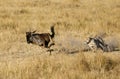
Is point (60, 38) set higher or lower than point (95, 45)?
lower

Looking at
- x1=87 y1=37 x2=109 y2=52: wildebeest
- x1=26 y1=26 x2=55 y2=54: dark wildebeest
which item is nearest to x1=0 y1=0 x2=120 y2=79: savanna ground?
x1=87 y1=37 x2=109 y2=52: wildebeest

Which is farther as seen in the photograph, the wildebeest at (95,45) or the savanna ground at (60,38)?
the wildebeest at (95,45)

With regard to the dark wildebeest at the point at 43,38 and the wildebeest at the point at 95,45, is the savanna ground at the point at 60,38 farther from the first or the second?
the dark wildebeest at the point at 43,38

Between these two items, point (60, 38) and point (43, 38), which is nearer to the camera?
point (43, 38)

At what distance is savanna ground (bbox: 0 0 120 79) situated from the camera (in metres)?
8.55

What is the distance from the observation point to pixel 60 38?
1320cm

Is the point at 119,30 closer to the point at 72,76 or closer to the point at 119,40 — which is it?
the point at 119,40

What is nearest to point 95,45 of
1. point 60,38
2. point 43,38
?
point 43,38

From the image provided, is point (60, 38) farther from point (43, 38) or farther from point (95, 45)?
point (43, 38)

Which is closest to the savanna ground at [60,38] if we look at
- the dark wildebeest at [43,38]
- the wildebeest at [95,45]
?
the wildebeest at [95,45]

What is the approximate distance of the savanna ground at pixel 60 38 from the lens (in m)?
8.55

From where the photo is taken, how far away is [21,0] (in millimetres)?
23156

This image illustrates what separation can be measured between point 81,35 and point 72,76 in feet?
18.9

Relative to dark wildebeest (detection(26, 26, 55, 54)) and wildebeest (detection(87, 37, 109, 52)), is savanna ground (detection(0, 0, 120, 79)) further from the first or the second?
dark wildebeest (detection(26, 26, 55, 54))
